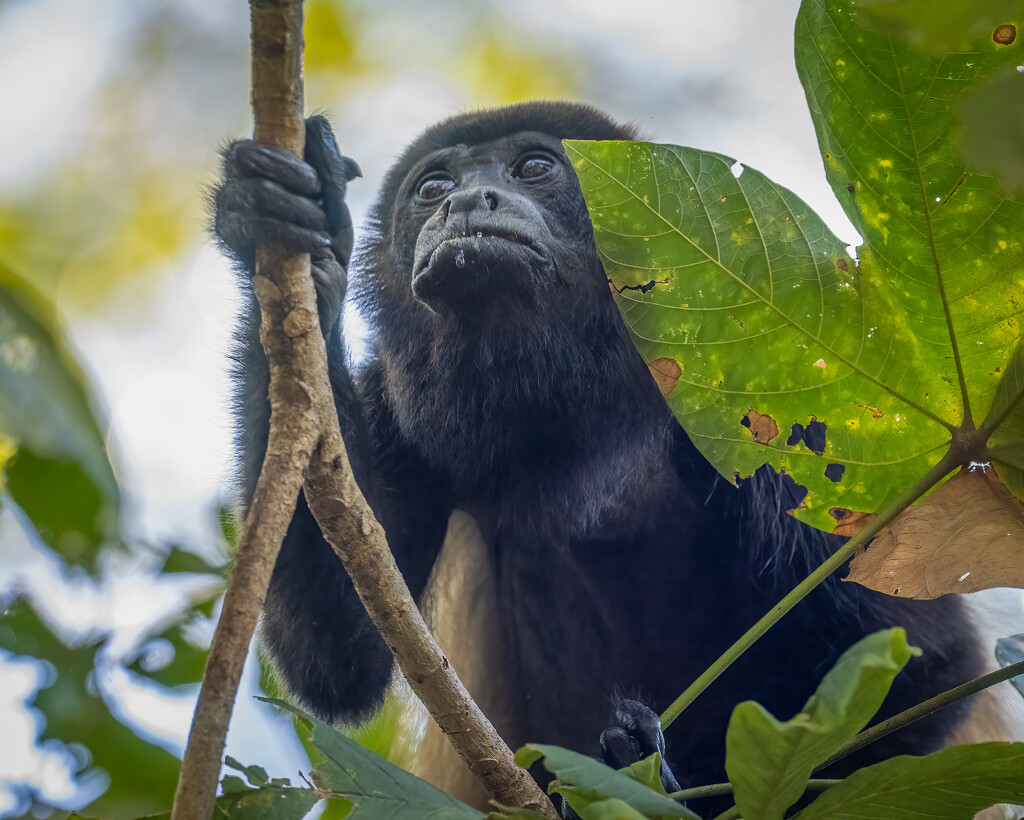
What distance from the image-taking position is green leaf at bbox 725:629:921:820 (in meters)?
0.53

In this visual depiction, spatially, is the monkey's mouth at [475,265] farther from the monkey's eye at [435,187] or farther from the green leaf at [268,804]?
the green leaf at [268,804]

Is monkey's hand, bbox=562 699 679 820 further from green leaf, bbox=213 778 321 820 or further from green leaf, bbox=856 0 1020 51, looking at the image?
green leaf, bbox=856 0 1020 51

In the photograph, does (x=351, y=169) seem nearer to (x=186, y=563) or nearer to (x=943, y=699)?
(x=186, y=563)

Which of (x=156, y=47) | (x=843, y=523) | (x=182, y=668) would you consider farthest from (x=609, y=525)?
(x=156, y=47)

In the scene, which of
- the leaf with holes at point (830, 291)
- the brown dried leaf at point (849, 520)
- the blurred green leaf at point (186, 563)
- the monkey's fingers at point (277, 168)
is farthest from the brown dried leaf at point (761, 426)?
the blurred green leaf at point (186, 563)

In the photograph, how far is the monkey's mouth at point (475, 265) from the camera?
6.13 ft

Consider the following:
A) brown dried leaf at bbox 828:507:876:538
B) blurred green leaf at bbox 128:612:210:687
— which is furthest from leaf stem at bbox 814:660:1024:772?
blurred green leaf at bbox 128:612:210:687

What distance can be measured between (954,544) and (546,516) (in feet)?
3.93

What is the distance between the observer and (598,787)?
602mm

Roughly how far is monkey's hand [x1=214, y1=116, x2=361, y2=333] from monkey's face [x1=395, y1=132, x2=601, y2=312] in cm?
38

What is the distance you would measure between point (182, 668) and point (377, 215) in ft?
4.34

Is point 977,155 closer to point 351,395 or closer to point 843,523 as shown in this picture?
point 843,523

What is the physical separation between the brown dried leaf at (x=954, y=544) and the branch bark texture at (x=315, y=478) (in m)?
0.43

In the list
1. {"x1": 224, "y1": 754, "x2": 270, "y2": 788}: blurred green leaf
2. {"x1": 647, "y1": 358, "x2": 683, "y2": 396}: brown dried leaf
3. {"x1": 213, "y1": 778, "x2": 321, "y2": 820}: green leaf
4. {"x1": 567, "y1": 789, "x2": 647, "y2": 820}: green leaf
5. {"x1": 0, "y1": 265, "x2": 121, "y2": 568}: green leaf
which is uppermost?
{"x1": 0, "y1": 265, "x2": 121, "y2": 568}: green leaf
